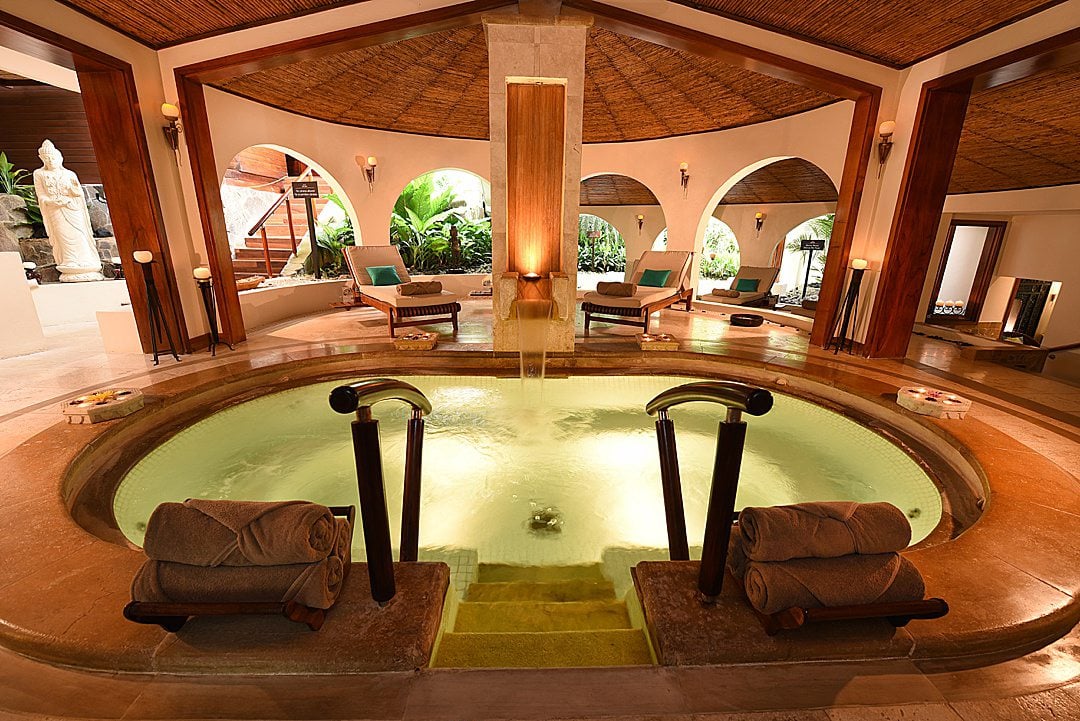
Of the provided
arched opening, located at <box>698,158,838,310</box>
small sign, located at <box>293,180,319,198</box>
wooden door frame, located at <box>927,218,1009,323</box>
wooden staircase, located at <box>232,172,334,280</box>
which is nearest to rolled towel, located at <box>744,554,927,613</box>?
arched opening, located at <box>698,158,838,310</box>

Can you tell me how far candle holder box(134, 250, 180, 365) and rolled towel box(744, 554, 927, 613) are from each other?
5.83m

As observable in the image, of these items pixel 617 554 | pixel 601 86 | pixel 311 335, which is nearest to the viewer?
pixel 617 554

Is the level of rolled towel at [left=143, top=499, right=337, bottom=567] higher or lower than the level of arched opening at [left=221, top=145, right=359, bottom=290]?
lower

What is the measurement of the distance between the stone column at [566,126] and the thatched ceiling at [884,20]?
50.9 inches

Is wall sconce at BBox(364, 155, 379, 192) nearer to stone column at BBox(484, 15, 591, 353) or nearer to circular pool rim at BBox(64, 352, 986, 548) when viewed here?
stone column at BBox(484, 15, 591, 353)

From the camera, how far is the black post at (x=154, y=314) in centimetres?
474

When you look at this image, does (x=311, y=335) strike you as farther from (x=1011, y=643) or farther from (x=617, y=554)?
(x=1011, y=643)

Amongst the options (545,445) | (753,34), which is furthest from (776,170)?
(545,445)

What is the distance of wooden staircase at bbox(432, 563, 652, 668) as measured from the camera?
4.76ft

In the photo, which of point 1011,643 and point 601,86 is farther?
point 601,86

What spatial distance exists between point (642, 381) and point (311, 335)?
4.45m

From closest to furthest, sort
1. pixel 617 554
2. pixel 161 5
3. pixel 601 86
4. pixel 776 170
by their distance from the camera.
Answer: pixel 617 554, pixel 161 5, pixel 601 86, pixel 776 170

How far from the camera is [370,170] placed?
8750 millimetres

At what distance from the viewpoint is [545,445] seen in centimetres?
413
